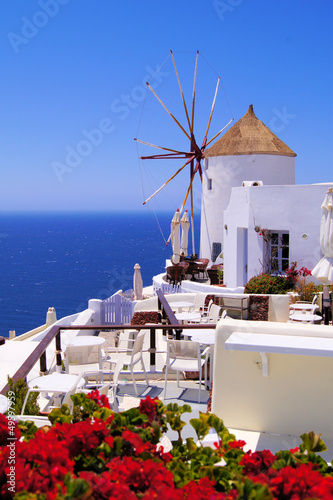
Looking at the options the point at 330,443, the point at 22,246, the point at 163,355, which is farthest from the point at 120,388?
the point at 22,246

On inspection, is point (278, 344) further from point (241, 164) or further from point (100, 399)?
point (241, 164)

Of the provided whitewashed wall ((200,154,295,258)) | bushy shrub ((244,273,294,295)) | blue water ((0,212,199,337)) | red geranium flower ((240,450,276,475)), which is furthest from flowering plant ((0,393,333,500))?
blue water ((0,212,199,337))

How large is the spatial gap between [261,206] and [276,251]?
5.42 feet

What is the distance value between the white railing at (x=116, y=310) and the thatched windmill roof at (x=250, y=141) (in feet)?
36.3

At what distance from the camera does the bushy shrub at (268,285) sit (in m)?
14.7

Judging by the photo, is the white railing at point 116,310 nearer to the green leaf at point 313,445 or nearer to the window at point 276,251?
the window at point 276,251

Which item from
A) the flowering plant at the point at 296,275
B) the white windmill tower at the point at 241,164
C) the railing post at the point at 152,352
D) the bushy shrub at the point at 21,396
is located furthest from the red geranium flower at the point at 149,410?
the white windmill tower at the point at 241,164

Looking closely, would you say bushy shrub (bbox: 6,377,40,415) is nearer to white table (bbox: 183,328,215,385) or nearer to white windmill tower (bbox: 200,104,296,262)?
white table (bbox: 183,328,215,385)

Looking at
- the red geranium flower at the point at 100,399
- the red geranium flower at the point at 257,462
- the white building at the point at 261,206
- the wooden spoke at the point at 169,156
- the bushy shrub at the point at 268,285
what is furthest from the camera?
the wooden spoke at the point at 169,156

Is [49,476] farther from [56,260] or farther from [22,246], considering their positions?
[22,246]

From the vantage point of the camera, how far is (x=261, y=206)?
655 inches

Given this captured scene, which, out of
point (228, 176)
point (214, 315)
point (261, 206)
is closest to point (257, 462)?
point (214, 315)

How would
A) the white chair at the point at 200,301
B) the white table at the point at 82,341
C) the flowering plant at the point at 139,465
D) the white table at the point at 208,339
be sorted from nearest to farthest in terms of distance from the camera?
the flowering plant at the point at 139,465, the white table at the point at 208,339, the white table at the point at 82,341, the white chair at the point at 200,301

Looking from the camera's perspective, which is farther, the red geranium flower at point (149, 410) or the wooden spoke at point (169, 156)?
the wooden spoke at point (169, 156)
